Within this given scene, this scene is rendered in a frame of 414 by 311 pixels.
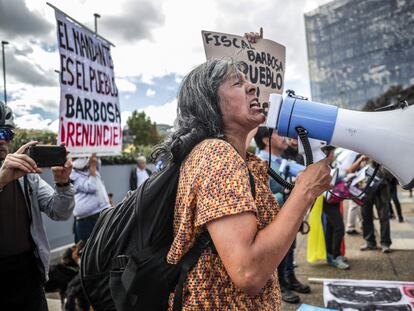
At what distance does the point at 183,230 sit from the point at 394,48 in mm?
44988

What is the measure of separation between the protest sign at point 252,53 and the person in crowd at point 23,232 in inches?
49.8

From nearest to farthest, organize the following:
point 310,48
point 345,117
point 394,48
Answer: point 345,117 < point 394,48 < point 310,48

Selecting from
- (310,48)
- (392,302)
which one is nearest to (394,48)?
(310,48)

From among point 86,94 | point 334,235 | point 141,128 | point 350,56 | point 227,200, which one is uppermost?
point 350,56

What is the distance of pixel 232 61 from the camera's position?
137 cm

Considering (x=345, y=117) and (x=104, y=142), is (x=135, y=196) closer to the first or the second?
(x=345, y=117)

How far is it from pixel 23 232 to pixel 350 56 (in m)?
70.1

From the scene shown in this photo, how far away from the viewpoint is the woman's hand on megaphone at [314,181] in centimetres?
110

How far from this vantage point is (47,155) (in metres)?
1.74

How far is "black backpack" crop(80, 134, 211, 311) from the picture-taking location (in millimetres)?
1095

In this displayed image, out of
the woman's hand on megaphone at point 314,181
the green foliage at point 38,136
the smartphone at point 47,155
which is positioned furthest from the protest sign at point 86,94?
the green foliage at point 38,136

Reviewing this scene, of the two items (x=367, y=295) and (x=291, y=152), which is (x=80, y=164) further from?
(x=367, y=295)

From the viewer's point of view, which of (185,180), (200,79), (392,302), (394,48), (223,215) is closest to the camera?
(223,215)

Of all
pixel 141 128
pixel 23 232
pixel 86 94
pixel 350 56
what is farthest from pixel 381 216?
pixel 350 56
